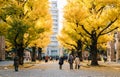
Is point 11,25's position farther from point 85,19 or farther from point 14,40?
point 85,19

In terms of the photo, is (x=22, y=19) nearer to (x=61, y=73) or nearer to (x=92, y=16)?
(x=92, y=16)

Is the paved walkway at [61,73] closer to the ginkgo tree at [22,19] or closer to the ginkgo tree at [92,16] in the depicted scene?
the ginkgo tree at [22,19]

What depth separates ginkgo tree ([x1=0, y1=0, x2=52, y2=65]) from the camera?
45753mm

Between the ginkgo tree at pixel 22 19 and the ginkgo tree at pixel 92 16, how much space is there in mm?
3749

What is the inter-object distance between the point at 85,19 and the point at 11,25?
393 inches

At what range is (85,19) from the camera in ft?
166

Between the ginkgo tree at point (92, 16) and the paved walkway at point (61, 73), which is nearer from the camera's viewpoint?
the paved walkway at point (61, 73)

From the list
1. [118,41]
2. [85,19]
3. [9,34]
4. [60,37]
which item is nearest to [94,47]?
[85,19]

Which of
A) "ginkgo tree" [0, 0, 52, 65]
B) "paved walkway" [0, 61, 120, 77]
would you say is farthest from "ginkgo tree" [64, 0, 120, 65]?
"paved walkway" [0, 61, 120, 77]

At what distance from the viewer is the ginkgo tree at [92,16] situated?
4919 cm

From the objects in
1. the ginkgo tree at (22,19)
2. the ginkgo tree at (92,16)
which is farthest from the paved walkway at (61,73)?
the ginkgo tree at (92,16)

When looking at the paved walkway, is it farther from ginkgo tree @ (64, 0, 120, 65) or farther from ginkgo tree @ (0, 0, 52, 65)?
ginkgo tree @ (64, 0, 120, 65)

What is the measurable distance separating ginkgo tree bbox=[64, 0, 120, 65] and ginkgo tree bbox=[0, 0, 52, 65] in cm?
375

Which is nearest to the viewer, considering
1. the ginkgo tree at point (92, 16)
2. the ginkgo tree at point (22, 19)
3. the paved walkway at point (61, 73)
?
the paved walkway at point (61, 73)
